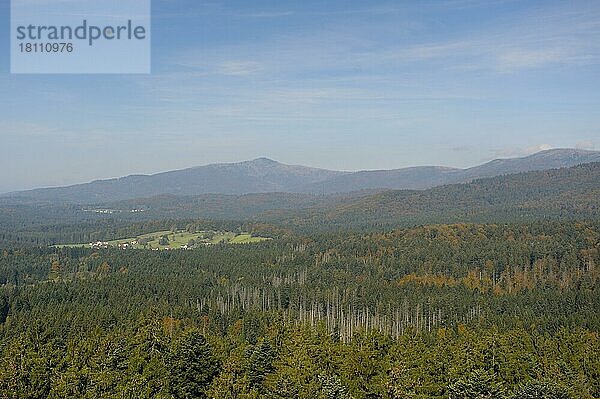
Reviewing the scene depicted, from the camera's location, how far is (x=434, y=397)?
108ft

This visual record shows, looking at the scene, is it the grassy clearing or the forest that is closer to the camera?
the forest

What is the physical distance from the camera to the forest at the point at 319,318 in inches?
1357

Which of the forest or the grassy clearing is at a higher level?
the forest

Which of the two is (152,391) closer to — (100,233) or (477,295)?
(477,295)

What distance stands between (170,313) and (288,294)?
2161cm

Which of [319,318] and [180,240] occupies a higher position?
[180,240]

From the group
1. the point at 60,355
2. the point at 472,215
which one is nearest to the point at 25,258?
the point at 60,355

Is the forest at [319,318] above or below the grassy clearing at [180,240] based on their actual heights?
above

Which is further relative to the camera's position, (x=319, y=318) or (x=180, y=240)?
(x=180, y=240)

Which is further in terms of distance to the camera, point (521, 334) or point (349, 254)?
point (349, 254)

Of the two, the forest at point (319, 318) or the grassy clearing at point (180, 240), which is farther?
the grassy clearing at point (180, 240)

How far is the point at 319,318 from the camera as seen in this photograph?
7662 centimetres

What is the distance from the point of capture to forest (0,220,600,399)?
34.5 m

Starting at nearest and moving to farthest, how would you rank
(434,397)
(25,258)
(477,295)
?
(434,397) → (477,295) → (25,258)
